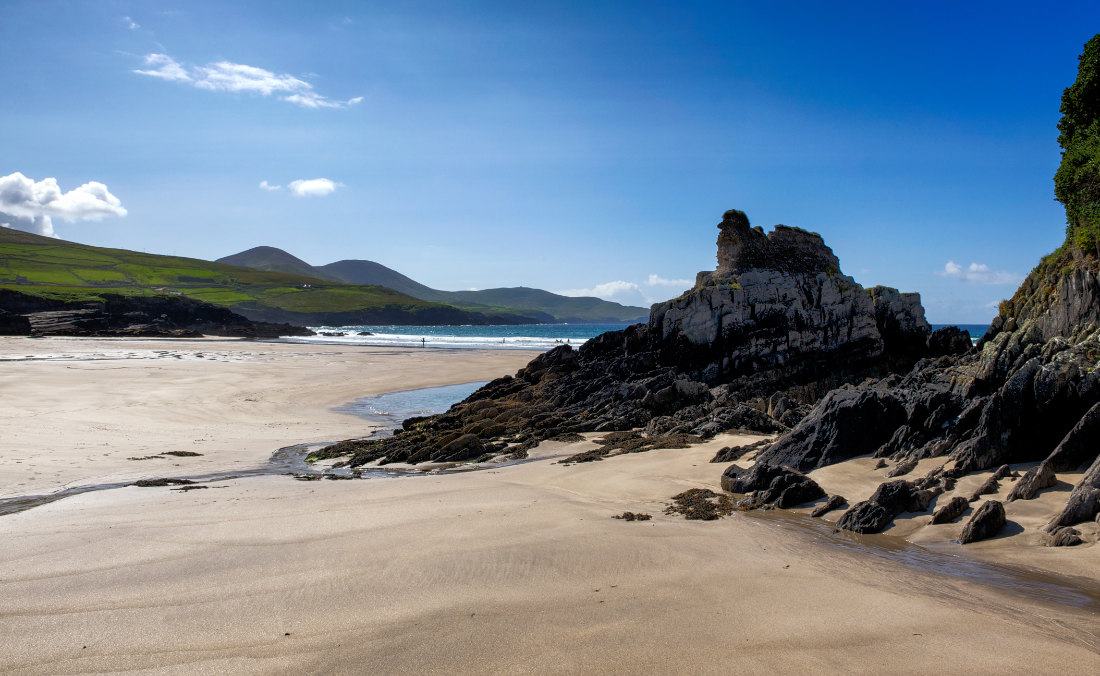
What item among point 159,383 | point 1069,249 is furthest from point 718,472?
point 159,383

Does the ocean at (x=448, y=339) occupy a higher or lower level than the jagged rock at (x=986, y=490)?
higher

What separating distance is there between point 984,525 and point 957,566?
980 millimetres

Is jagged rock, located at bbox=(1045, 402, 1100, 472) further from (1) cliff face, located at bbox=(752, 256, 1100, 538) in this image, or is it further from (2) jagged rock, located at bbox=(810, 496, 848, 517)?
(2) jagged rock, located at bbox=(810, 496, 848, 517)

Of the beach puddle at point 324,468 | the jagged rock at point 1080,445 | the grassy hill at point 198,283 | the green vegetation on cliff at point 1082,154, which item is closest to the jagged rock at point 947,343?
the green vegetation on cliff at point 1082,154

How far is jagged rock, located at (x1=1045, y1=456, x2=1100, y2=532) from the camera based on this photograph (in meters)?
7.52

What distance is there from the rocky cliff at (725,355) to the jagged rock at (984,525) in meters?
9.66

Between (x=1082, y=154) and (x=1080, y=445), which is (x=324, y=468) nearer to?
(x=1080, y=445)

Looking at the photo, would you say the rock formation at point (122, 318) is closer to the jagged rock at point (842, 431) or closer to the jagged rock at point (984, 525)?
the jagged rock at point (842, 431)

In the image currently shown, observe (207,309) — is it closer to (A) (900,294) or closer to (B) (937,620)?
(A) (900,294)

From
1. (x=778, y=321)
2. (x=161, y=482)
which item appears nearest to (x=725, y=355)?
(x=778, y=321)

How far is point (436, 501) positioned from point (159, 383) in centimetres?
2647

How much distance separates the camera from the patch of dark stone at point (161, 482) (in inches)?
495

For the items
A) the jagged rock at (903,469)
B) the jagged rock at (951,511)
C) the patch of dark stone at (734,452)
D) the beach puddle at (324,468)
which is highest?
the jagged rock at (903,469)

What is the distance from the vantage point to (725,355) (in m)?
23.3
